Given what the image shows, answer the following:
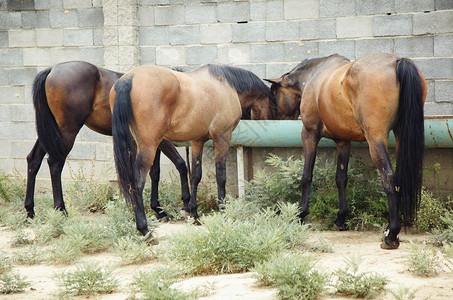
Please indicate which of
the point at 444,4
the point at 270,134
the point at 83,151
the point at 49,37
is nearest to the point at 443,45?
the point at 444,4

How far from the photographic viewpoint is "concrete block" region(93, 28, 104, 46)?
7809mm

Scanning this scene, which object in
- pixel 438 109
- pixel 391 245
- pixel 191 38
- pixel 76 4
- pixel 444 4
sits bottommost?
pixel 391 245

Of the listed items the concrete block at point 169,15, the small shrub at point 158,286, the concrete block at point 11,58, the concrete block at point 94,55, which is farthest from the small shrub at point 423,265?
the concrete block at point 11,58

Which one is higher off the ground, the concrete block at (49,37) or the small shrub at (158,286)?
the concrete block at (49,37)

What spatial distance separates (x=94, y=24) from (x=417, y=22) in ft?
15.4

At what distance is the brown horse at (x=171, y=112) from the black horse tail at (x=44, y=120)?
4.51ft

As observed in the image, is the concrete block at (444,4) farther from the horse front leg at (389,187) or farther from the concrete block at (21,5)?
the concrete block at (21,5)

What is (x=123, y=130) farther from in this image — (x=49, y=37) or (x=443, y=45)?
(x=443, y=45)

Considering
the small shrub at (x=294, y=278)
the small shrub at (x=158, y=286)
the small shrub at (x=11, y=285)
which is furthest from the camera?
the small shrub at (x=11, y=285)

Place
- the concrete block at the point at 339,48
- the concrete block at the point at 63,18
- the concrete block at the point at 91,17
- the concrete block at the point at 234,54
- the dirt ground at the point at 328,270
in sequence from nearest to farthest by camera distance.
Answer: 1. the dirt ground at the point at 328,270
2. the concrete block at the point at 339,48
3. the concrete block at the point at 234,54
4. the concrete block at the point at 91,17
5. the concrete block at the point at 63,18

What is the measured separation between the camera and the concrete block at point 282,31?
23.4 ft

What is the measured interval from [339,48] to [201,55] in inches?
78.6

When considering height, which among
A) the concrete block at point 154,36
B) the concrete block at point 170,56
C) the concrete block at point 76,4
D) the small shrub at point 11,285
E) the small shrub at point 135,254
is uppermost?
the concrete block at point 76,4

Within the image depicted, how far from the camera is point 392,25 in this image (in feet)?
22.1
